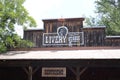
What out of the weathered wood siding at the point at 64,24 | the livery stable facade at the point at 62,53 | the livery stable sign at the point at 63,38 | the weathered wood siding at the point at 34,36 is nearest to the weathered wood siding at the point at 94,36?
the livery stable facade at the point at 62,53

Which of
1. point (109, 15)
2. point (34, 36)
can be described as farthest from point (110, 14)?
point (34, 36)

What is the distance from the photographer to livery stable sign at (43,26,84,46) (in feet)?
59.5

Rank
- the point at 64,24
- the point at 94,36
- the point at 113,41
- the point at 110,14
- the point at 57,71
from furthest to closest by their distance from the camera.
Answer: the point at 110,14 < the point at 64,24 < the point at 94,36 < the point at 113,41 < the point at 57,71

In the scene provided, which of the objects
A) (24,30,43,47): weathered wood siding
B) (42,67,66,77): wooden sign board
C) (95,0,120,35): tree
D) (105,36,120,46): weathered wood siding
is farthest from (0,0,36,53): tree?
(95,0,120,35): tree

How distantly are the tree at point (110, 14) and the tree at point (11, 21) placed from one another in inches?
502

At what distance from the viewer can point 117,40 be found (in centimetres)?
1786

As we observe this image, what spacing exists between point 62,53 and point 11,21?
3.94 m

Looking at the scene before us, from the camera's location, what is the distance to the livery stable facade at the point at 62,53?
49.9 feet

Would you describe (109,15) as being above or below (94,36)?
above

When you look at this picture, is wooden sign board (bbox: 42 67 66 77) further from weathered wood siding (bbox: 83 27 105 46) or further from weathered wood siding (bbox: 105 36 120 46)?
weathered wood siding (bbox: 105 36 120 46)

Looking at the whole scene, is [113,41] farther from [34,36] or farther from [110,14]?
[110,14]

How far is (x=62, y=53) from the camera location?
16219 millimetres

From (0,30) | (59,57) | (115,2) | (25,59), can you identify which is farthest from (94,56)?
(115,2)

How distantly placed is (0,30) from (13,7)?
175cm
